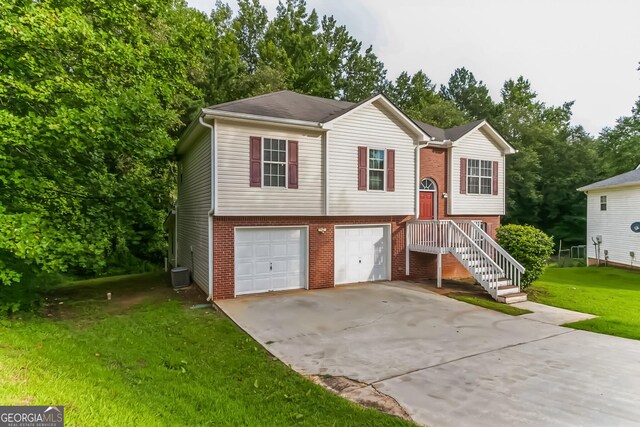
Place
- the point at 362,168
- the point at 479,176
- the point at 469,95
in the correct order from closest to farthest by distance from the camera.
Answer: the point at 362,168
the point at 479,176
the point at 469,95

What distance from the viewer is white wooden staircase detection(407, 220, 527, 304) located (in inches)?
404

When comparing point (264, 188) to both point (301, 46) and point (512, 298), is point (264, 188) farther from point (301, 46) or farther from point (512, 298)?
point (301, 46)

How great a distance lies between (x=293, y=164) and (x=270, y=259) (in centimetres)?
307

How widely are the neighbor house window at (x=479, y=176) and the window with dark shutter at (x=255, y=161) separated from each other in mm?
8937

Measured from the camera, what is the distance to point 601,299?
10.7m

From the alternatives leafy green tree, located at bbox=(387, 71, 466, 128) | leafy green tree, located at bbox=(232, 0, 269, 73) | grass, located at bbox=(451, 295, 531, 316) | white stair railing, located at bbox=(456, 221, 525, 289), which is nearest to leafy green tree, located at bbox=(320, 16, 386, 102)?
leafy green tree, located at bbox=(387, 71, 466, 128)

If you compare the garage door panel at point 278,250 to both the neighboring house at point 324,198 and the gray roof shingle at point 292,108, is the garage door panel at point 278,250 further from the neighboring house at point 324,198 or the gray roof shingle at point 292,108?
the gray roof shingle at point 292,108

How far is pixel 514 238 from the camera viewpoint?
440 inches

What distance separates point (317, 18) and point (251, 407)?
34.9 metres

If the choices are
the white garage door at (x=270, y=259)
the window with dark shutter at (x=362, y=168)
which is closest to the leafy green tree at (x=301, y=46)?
the window with dark shutter at (x=362, y=168)

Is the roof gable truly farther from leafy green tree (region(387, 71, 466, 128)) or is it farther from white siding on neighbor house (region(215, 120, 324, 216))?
leafy green tree (region(387, 71, 466, 128))

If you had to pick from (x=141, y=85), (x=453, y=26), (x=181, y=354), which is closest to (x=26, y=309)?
(x=181, y=354)

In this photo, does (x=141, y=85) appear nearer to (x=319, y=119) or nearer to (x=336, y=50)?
(x=319, y=119)

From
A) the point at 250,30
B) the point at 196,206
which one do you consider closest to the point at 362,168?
the point at 196,206
